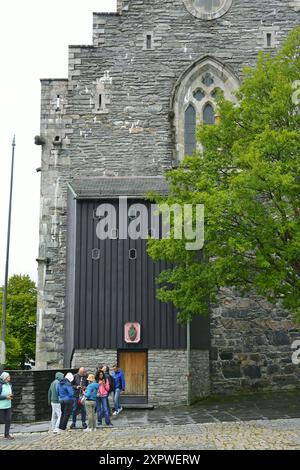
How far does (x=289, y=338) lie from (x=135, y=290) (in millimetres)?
6073

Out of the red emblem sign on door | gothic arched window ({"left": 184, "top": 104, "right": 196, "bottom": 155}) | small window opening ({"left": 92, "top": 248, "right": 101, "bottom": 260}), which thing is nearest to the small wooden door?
the red emblem sign on door

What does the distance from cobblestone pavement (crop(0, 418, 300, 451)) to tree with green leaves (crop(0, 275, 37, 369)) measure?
37.6 m

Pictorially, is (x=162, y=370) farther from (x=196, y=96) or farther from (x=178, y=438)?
(x=196, y=96)

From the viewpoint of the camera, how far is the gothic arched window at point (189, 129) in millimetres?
26984

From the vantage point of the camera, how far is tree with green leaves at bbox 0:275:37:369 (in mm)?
53938

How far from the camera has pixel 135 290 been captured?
22250 mm

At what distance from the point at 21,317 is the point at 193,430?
137 feet

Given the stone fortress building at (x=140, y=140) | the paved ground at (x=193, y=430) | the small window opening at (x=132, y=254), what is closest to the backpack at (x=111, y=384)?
the paved ground at (x=193, y=430)

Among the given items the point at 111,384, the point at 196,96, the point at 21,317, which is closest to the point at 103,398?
the point at 111,384

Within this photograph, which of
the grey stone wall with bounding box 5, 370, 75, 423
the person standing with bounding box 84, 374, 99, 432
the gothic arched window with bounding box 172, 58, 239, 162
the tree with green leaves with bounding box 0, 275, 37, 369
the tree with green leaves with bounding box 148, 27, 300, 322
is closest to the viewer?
the person standing with bounding box 84, 374, 99, 432

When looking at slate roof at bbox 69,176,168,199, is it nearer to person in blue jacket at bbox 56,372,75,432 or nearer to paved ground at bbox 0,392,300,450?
paved ground at bbox 0,392,300,450

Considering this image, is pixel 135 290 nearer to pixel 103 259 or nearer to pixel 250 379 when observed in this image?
pixel 103 259
